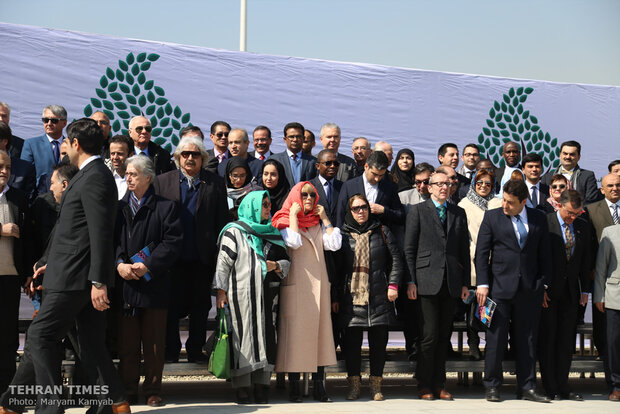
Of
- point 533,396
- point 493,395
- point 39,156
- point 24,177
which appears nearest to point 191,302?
point 24,177

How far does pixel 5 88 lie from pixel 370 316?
4123mm

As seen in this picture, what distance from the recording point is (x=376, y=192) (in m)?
6.86

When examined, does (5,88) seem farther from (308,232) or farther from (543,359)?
(543,359)

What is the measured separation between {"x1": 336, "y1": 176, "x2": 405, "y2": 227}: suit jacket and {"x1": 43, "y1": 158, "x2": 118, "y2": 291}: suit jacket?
252 cm

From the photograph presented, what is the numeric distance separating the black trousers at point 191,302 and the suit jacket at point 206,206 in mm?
Answer: 148

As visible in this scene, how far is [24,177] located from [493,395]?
163 inches

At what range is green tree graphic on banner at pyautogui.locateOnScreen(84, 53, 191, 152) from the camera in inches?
314

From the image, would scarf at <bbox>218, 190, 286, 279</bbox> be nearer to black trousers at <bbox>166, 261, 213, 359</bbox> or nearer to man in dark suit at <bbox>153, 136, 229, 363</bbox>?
man in dark suit at <bbox>153, 136, 229, 363</bbox>

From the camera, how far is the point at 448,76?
948 cm

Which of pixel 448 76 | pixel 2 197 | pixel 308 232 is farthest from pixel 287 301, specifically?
pixel 448 76

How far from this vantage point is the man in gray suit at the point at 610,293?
22.5 feet

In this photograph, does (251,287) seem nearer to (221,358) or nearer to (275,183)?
(221,358)

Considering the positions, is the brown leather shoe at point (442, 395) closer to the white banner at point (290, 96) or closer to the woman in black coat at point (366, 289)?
the woman in black coat at point (366, 289)

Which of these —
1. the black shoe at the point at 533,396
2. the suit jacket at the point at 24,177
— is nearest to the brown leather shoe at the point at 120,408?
the suit jacket at the point at 24,177
